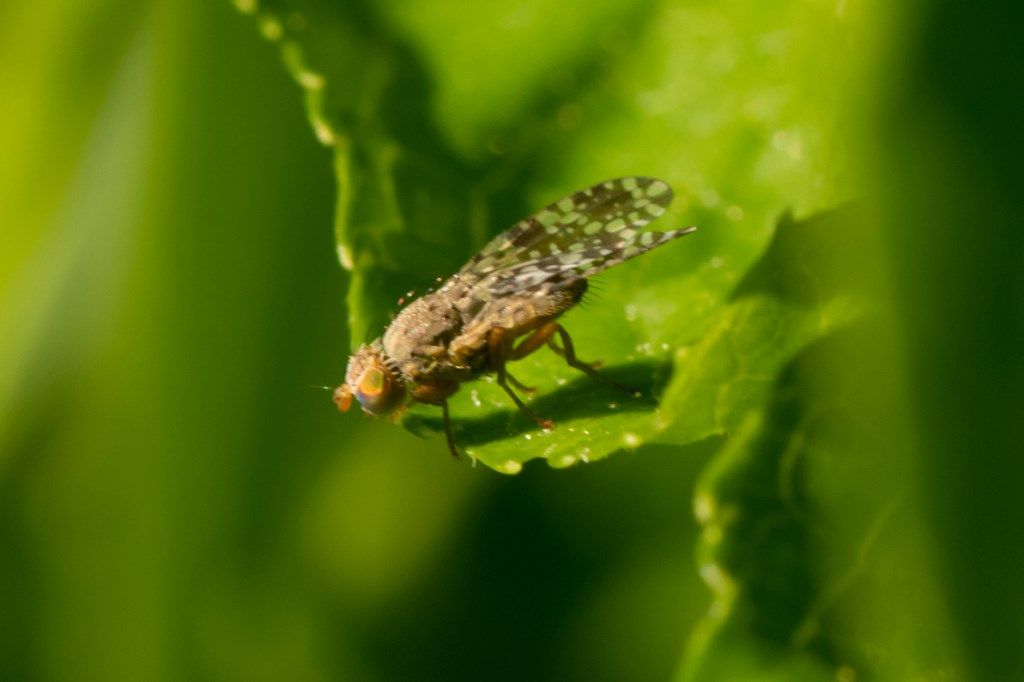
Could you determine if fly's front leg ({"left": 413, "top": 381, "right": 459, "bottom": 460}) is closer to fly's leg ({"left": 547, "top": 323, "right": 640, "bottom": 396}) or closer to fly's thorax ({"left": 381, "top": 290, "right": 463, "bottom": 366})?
fly's thorax ({"left": 381, "top": 290, "right": 463, "bottom": 366})

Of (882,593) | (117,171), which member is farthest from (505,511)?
(882,593)

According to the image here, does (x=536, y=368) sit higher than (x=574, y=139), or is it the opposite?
(x=574, y=139)

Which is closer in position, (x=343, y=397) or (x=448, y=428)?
(x=448, y=428)

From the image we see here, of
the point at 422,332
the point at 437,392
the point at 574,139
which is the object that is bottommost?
the point at 437,392

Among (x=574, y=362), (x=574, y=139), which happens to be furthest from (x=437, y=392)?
(x=574, y=139)

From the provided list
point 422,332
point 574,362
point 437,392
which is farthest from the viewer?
point 422,332

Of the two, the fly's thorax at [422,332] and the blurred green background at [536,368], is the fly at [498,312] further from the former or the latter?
the blurred green background at [536,368]

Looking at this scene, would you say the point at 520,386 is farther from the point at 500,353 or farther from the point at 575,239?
the point at 575,239
